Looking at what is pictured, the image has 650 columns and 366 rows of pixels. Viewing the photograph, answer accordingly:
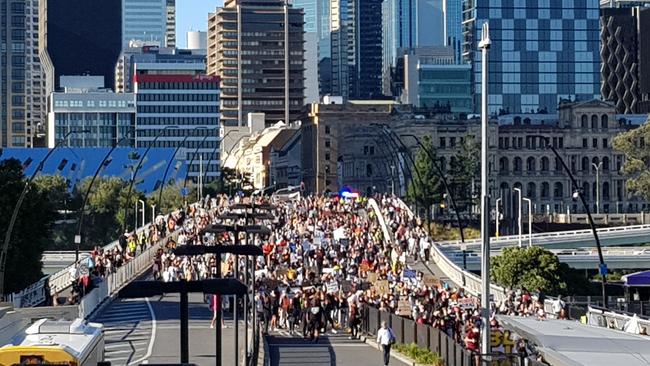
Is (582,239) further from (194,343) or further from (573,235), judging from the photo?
(194,343)

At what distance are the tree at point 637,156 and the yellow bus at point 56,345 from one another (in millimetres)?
95487

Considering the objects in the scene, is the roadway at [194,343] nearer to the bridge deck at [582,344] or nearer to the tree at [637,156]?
the bridge deck at [582,344]

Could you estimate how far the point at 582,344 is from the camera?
25219mm

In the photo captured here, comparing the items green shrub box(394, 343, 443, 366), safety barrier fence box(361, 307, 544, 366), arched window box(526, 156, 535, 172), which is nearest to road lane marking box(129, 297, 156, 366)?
safety barrier fence box(361, 307, 544, 366)

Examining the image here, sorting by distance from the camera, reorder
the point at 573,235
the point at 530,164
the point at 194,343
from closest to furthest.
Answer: the point at 194,343 < the point at 573,235 < the point at 530,164

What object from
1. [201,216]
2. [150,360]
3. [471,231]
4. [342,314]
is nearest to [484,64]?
[150,360]

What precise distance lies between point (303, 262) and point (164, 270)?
5.17 meters

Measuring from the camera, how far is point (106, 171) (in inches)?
7096

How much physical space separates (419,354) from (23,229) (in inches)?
1414

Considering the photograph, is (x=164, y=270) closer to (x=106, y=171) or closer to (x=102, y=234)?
(x=102, y=234)

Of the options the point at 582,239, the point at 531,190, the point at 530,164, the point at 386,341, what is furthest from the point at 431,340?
the point at 530,164

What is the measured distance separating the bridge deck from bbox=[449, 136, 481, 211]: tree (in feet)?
396

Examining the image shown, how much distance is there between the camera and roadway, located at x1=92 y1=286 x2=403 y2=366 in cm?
3816

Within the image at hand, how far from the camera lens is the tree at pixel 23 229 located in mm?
67812
